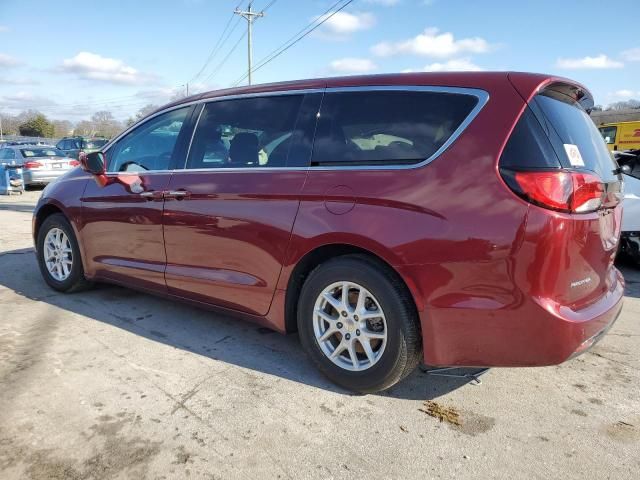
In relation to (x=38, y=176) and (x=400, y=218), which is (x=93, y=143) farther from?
(x=400, y=218)

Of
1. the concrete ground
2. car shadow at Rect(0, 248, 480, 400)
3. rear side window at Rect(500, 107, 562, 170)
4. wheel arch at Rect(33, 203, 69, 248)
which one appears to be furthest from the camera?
wheel arch at Rect(33, 203, 69, 248)

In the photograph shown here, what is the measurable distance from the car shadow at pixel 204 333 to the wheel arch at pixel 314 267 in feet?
1.11

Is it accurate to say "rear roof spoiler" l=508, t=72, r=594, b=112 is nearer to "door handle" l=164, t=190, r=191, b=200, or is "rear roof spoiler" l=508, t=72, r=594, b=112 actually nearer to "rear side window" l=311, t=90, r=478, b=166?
"rear side window" l=311, t=90, r=478, b=166

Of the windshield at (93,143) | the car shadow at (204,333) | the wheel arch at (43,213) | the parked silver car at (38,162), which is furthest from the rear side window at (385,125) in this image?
the windshield at (93,143)

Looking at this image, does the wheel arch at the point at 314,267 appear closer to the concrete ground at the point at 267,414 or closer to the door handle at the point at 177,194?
the concrete ground at the point at 267,414

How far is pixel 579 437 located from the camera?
262cm

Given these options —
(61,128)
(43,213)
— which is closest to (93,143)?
(43,213)

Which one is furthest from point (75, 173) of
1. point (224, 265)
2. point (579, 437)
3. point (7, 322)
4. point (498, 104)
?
point (579, 437)

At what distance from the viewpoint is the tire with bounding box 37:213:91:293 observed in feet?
15.7

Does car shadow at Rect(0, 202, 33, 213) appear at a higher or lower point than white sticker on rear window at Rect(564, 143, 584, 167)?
lower

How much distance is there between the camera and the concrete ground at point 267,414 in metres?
2.38

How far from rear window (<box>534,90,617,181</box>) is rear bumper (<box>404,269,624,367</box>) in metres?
0.73

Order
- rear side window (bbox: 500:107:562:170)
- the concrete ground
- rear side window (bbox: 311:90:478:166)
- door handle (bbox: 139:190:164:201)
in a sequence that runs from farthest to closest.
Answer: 1. door handle (bbox: 139:190:164:201)
2. rear side window (bbox: 311:90:478:166)
3. rear side window (bbox: 500:107:562:170)
4. the concrete ground

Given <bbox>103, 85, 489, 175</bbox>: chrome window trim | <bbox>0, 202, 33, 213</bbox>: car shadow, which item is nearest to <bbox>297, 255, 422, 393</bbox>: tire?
<bbox>103, 85, 489, 175</bbox>: chrome window trim
